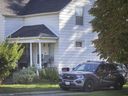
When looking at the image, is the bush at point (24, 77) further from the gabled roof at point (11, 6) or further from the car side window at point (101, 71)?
the gabled roof at point (11, 6)

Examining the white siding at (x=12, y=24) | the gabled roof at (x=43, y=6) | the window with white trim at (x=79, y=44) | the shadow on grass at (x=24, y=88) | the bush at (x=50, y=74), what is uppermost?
the gabled roof at (x=43, y=6)

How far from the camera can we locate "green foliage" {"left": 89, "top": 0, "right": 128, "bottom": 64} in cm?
2314

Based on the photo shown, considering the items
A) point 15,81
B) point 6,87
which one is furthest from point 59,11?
point 6,87

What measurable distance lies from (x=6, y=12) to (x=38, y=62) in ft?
18.0

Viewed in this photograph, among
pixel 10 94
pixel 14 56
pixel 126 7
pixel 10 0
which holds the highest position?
pixel 10 0

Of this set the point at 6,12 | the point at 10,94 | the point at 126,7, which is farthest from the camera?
the point at 6,12

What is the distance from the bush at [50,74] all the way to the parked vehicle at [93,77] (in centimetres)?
658

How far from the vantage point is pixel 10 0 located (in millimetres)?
45094

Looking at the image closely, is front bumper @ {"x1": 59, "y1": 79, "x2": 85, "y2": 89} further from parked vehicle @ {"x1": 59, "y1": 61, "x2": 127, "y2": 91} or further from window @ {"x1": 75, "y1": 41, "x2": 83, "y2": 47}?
window @ {"x1": 75, "y1": 41, "x2": 83, "y2": 47}

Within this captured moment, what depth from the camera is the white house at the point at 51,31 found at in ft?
133

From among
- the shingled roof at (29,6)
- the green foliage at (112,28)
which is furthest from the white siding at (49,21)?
the green foliage at (112,28)

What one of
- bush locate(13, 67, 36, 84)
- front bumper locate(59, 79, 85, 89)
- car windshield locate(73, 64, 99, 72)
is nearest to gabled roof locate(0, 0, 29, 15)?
bush locate(13, 67, 36, 84)

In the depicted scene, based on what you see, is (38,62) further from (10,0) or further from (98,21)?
(98,21)

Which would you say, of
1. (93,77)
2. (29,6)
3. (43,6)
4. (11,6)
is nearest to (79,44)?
(43,6)
